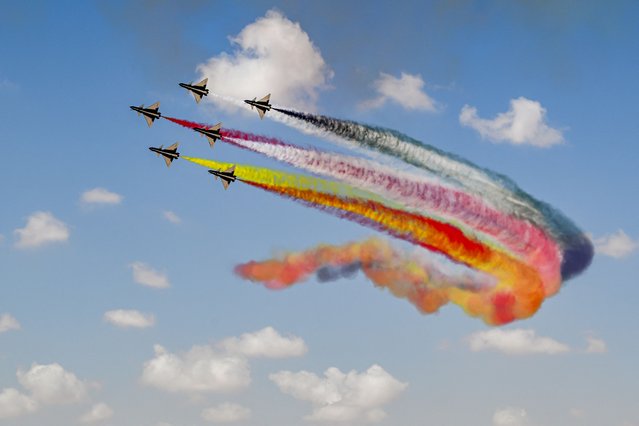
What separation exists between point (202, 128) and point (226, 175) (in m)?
6.26

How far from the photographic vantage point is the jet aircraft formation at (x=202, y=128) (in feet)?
277

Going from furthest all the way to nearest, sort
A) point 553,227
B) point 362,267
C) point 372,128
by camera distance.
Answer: point 362,267, point 553,227, point 372,128

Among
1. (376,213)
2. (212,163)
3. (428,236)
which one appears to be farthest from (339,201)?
(212,163)

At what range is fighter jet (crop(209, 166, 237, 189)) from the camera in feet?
281

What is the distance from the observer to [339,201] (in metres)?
81.0

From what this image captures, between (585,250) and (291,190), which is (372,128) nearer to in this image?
(291,190)

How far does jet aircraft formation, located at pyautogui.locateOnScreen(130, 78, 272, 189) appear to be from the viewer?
84312 mm

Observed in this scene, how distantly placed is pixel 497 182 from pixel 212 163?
3343cm

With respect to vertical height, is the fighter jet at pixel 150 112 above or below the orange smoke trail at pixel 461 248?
above

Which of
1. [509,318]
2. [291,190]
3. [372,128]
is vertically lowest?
[509,318]

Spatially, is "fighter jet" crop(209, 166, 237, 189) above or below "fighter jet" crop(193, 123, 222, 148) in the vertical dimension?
below

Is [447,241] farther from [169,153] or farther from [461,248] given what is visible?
[169,153]

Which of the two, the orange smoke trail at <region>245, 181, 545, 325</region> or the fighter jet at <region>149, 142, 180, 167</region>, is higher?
the fighter jet at <region>149, 142, 180, 167</region>

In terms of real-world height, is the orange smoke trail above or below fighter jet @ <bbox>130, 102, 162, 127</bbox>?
below
